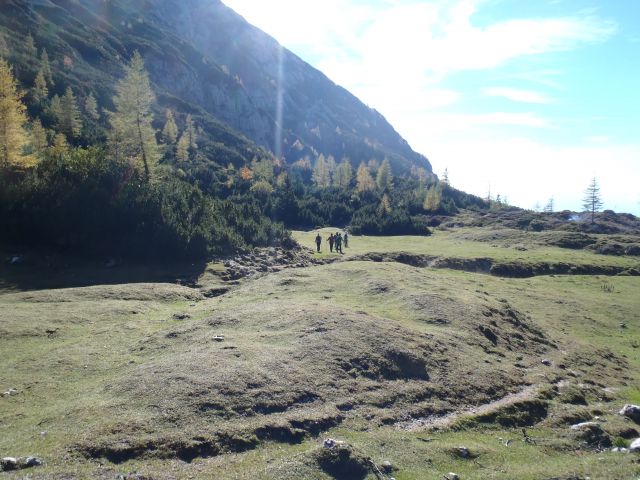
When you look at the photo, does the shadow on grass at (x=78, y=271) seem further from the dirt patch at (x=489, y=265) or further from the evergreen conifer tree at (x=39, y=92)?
the evergreen conifer tree at (x=39, y=92)

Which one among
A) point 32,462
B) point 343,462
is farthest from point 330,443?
point 32,462

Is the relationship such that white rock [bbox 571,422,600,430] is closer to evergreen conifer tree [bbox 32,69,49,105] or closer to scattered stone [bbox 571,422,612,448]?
scattered stone [bbox 571,422,612,448]

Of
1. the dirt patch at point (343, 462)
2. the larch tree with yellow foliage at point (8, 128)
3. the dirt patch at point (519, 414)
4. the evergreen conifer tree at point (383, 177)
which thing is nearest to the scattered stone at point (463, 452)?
the dirt patch at point (519, 414)

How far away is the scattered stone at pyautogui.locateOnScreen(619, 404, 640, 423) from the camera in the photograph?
19.8 m

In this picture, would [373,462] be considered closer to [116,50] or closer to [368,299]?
[368,299]

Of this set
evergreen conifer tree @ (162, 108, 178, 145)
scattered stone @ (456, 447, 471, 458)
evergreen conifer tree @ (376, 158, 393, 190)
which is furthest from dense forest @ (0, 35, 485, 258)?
evergreen conifer tree @ (376, 158, 393, 190)

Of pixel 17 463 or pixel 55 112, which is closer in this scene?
pixel 17 463

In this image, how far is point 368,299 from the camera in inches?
1309

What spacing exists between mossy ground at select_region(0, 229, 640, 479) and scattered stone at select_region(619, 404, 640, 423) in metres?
0.51

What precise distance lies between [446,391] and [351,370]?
428 cm

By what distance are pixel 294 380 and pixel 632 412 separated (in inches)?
589

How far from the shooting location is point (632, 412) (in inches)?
787

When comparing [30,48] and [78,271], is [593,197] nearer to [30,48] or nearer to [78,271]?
[78,271]

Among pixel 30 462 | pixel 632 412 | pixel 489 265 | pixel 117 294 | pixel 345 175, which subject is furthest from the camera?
pixel 345 175
